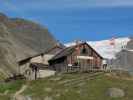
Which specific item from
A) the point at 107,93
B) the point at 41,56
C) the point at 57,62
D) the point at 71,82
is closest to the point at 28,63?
the point at 41,56

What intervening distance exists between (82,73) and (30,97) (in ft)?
64.0

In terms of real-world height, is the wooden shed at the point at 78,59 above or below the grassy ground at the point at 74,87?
above

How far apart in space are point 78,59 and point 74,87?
106 feet

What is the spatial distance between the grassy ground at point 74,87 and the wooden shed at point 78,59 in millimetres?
20041

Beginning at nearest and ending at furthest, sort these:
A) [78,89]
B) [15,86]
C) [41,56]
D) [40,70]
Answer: [78,89]
[15,86]
[40,70]
[41,56]

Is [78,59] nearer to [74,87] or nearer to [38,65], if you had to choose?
[38,65]

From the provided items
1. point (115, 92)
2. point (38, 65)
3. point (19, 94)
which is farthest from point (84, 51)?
point (115, 92)

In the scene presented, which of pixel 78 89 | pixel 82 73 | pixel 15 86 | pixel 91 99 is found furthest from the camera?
pixel 82 73

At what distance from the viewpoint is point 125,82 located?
89.4 metres

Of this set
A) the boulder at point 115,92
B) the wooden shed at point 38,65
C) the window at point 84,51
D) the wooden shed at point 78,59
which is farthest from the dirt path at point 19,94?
the window at point 84,51

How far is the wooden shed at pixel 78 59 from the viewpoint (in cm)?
11650

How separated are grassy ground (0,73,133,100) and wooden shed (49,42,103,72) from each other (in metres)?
20.0

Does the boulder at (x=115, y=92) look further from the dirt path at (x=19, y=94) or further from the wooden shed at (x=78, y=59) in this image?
the wooden shed at (x=78, y=59)

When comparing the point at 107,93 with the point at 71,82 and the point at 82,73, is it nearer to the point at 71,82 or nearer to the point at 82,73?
the point at 71,82
